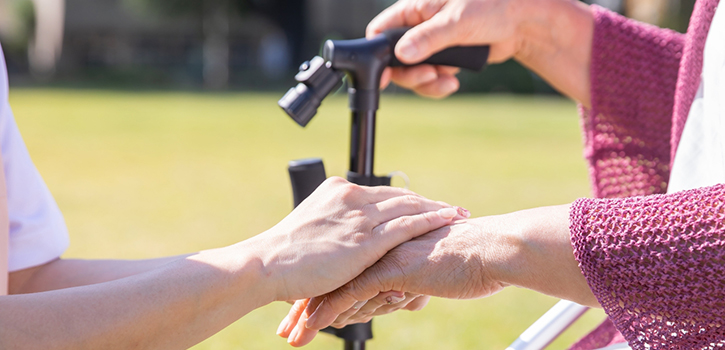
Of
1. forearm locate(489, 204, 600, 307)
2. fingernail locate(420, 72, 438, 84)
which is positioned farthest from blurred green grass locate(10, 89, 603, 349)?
forearm locate(489, 204, 600, 307)

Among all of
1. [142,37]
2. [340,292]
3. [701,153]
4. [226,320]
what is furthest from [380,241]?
[142,37]

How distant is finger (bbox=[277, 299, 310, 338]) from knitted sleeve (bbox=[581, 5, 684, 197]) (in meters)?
1.06

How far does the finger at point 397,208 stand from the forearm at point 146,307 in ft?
0.90

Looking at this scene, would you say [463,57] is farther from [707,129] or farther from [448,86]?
[707,129]

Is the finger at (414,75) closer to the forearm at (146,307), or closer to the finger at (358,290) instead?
the finger at (358,290)

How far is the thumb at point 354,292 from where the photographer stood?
1379mm

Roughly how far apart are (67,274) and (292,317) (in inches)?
23.8

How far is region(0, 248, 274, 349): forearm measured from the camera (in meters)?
1.12

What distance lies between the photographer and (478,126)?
50.2 feet

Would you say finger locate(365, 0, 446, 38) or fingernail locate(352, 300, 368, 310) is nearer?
fingernail locate(352, 300, 368, 310)

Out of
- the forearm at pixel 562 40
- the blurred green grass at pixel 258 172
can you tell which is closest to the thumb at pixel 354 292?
the forearm at pixel 562 40

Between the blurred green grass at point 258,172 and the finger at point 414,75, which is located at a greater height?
the finger at point 414,75

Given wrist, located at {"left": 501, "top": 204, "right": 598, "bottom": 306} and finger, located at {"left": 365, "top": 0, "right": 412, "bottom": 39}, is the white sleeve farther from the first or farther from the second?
wrist, located at {"left": 501, "top": 204, "right": 598, "bottom": 306}

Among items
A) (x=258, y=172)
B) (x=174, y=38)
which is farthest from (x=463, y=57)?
(x=174, y=38)
